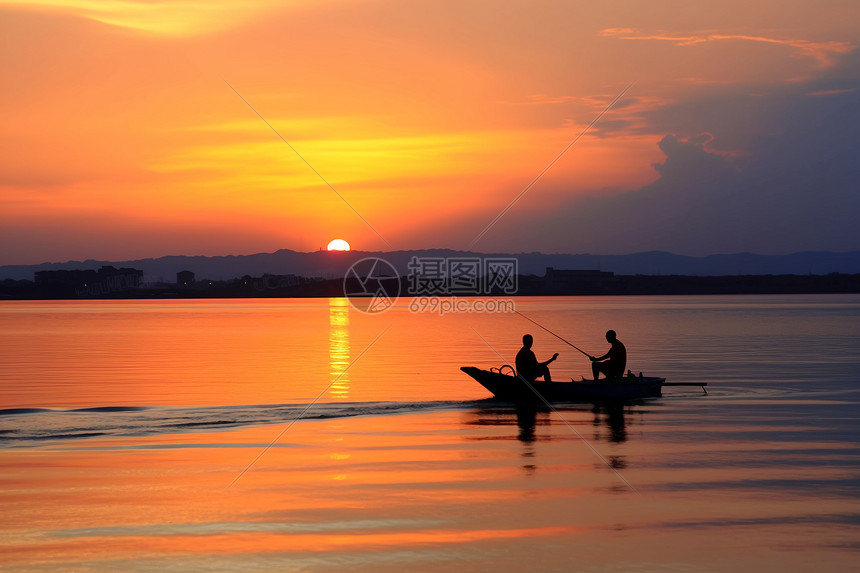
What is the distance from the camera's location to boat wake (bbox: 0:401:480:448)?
81.5ft

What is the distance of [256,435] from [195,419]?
3.63 meters

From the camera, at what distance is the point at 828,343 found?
6588 cm

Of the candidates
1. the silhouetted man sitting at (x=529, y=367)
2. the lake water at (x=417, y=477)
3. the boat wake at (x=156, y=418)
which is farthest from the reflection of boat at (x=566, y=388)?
the boat wake at (x=156, y=418)

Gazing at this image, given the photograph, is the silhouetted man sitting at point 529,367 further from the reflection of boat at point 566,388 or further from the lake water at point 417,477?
the lake water at point 417,477

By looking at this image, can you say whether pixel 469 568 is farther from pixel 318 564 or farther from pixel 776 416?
pixel 776 416

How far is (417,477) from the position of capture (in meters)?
18.5

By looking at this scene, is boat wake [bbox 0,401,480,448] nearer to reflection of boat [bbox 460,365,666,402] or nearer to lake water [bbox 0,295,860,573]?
lake water [bbox 0,295,860,573]

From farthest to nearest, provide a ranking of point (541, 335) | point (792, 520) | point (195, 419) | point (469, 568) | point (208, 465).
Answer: point (541, 335), point (195, 419), point (208, 465), point (792, 520), point (469, 568)

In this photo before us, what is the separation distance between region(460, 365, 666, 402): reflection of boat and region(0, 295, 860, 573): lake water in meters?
0.68

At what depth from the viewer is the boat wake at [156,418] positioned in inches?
978

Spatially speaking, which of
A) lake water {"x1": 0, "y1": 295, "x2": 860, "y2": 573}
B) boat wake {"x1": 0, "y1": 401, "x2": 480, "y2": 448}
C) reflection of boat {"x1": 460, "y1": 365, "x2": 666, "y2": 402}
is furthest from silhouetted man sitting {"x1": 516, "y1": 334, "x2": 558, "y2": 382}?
boat wake {"x1": 0, "y1": 401, "x2": 480, "y2": 448}

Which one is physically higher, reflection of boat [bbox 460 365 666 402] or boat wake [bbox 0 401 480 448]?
reflection of boat [bbox 460 365 666 402]

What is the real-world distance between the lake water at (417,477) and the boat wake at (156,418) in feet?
0.33

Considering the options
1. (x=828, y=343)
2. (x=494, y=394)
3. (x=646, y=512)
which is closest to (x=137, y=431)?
(x=494, y=394)
